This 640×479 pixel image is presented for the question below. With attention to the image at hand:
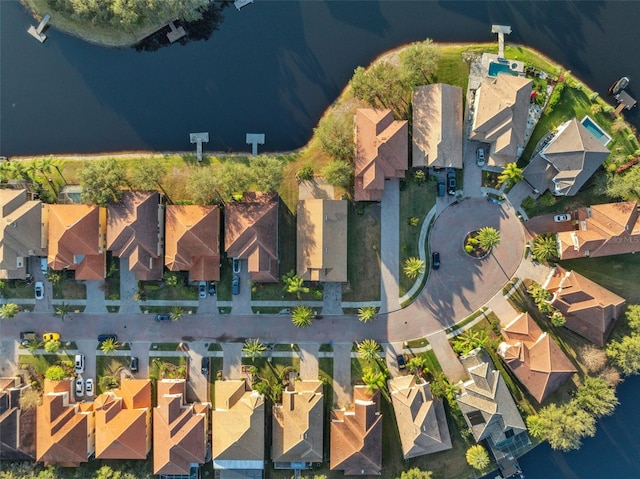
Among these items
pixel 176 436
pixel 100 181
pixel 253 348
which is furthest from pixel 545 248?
pixel 100 181

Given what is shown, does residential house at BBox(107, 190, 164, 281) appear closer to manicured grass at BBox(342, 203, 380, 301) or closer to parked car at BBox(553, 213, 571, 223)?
manicured grass at BBox(342, 203, 380, 301)

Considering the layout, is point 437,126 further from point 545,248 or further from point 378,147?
point 545,248

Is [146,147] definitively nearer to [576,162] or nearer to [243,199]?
[243,199]

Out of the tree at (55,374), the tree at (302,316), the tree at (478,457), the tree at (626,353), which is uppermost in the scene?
the tree at (302,316)

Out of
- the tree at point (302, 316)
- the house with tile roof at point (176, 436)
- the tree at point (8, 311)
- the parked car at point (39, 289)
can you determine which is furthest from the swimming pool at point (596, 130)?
the tree at point (8, 311)

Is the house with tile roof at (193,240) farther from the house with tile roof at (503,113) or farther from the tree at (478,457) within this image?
the tree at (478,457)

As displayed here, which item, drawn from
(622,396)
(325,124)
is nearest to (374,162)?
(325,124)
